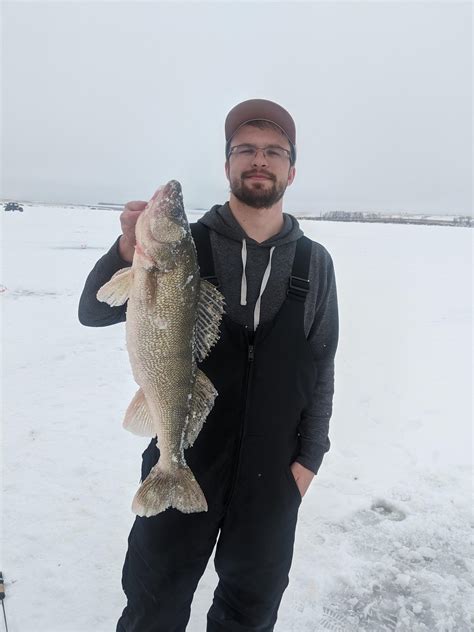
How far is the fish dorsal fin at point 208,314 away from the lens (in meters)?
1.97

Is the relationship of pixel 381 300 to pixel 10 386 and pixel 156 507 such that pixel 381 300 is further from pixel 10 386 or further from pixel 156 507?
pixel 156 507

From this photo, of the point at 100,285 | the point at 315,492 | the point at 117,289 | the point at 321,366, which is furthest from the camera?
the point at 315,492

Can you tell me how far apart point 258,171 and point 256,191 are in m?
0.10

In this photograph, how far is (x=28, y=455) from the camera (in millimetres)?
3873

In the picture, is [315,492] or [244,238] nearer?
[244,238]

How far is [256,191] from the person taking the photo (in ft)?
7.11

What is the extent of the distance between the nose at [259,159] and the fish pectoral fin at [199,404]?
102 centimetres

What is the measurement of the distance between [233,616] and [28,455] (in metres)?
2.42

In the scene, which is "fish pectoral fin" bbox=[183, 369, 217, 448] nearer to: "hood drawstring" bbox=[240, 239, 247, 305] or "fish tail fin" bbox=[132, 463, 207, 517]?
"fish tail fin" bbox=[132, 463, 207, 517]

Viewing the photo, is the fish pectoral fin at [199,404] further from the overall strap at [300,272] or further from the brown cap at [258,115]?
the brown cap at [258,115]

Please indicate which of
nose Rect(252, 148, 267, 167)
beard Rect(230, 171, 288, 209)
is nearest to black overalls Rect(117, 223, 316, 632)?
beard Rect(230, 171, 288, 209)

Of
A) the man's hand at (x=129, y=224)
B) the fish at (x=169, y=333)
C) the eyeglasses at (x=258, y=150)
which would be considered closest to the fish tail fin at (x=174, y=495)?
the fish at (x=169, y=333)

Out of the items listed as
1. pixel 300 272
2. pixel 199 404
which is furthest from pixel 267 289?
pixel 199 404

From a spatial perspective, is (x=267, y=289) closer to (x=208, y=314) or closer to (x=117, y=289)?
(x=208, y=314)
